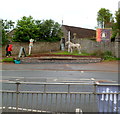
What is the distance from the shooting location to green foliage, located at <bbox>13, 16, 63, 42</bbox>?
94.8 feet

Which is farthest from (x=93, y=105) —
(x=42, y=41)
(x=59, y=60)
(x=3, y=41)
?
(x=42, y=41)

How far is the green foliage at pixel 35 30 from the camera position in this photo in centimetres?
2889

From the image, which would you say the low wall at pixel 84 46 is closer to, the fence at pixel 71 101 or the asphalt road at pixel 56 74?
the asphalt road at pixel 56 74

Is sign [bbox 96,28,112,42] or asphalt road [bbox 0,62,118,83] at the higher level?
sign [bbox 96,28,112,42]

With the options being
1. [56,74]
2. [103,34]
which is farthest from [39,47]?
[56,74]

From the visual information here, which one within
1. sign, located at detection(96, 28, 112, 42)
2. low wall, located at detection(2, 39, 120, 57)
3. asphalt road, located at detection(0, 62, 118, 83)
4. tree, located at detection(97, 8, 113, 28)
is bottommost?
asphalt road, located at detection(0, 62, 118, 83)

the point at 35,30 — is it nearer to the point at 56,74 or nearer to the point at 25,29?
the point at 25,29

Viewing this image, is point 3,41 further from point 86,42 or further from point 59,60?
point 86,42

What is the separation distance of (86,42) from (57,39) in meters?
8.01

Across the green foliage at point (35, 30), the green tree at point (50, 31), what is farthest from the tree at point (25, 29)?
the green tree at point (50, 31)

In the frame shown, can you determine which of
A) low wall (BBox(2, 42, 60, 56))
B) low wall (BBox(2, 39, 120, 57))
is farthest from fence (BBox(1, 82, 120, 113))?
low wall (BBox(2, 42, 60, 56))

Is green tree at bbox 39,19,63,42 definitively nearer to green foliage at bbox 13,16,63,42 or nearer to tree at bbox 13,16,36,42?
green foliage at bbox 13,16,63,42

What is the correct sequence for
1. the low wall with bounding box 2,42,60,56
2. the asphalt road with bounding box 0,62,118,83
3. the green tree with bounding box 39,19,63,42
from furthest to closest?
the green tree with bounding box 39,19,63,42 → the low wall with bounding box 2,42,60,56 → the asphalt road with bounding box 0,62,118,83

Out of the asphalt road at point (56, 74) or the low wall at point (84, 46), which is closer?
the asphalt road at point (56, 74)
